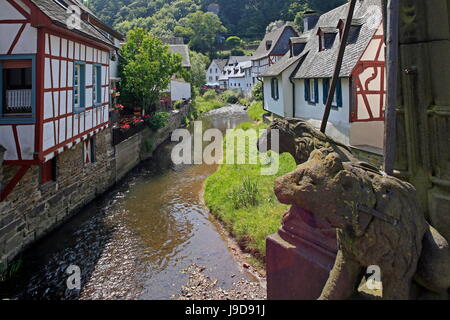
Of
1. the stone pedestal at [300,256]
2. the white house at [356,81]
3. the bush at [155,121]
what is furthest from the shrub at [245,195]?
the bush at [155,121]

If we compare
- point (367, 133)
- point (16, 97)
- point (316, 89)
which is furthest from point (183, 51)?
point (16, 97)

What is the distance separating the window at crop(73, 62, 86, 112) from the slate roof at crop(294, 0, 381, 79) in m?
9.10

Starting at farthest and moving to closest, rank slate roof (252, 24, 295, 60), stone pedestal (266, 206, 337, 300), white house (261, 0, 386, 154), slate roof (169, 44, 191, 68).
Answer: slate roof (169, 44, 191, 68), slate roof (252, 24, 295, 60), white house (261, 0, 386, 154), stone pedestal (266, 206, 337, 300)

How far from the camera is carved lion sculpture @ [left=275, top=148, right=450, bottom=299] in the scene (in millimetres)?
3393

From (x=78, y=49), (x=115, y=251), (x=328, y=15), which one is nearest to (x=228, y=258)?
(x=115, y=251)

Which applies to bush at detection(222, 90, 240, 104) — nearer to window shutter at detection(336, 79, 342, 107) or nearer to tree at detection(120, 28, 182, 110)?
tree at detection(120, 28, 182, 110)

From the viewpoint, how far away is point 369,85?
12938mm

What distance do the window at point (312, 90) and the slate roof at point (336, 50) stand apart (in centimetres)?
44

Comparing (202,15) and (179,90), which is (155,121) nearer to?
(179,90)

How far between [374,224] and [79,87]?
10887mm

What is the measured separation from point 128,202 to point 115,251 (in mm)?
4135

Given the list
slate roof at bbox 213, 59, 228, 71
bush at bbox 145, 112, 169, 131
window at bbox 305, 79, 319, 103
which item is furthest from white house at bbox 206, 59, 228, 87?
window at bbox 305, 79, 319, 103

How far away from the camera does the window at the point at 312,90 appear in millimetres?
17152

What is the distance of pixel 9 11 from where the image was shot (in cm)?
846
